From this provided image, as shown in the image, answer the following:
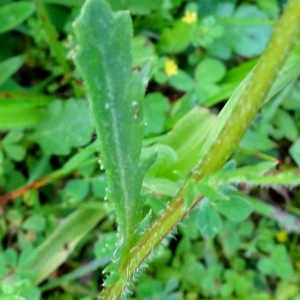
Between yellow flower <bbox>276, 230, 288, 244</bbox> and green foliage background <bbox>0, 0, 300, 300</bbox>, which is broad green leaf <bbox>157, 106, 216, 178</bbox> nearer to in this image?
green foliage background <bbox>0, 0, 300, 300</bbox>

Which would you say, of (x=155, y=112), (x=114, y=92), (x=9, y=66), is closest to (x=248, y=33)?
(x=155, y=112)

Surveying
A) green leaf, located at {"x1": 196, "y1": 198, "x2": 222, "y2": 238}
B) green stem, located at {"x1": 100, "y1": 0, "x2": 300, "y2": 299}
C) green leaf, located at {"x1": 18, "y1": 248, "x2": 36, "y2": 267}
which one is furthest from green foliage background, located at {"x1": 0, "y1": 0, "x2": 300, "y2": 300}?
green stem, located at {"x1": 100, "y1": 0, "x2": 300, "y2": 299}

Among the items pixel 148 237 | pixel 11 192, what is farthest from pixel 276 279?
pixel 148 237

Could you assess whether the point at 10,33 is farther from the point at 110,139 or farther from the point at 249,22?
the point at 110,139

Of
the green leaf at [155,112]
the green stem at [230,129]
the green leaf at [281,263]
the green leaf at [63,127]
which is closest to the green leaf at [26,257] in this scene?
the green leaf at [63,127]

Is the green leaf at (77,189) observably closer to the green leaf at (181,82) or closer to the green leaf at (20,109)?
the green leaf at (20,109)

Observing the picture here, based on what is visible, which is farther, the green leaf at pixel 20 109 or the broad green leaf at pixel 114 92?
the green leaf at pixel 20 109
